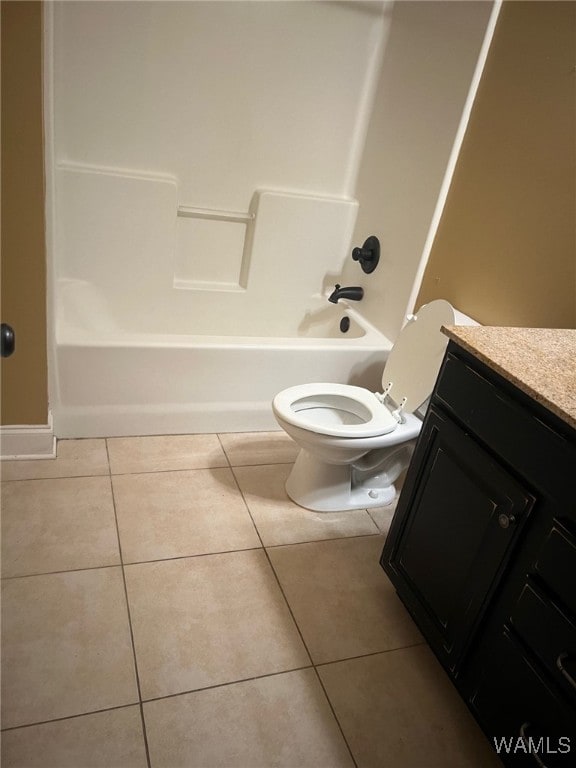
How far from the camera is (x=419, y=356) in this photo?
75.4 inches

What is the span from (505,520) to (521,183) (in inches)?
46.7

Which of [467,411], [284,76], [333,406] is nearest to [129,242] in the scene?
[284,76]

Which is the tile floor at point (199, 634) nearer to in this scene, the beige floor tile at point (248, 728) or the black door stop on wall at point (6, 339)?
the beige floor tile at point (248, 728)

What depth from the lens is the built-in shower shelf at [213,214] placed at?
8.11 feet

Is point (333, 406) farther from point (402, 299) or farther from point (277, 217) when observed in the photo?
point (277, 217)

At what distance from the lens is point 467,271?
6.53 feet

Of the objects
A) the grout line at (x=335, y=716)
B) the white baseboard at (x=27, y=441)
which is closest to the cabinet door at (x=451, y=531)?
the grout line at (x=335, y=716)

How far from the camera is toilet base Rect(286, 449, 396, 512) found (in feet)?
6.33

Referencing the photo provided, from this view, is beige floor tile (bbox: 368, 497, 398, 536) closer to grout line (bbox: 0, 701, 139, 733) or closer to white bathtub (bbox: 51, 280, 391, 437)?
white bathtub (bbox: 51, 280, 391, 437)

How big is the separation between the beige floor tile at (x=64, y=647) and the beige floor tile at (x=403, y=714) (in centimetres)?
53

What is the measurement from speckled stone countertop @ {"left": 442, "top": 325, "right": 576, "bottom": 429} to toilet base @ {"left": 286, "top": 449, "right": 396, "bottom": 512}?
2.67ft

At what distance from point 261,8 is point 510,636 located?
2.43 m

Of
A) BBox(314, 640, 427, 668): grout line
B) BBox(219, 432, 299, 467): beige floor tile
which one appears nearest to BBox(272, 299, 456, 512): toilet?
BBox(219, 432, 299, 467): beige floor tile

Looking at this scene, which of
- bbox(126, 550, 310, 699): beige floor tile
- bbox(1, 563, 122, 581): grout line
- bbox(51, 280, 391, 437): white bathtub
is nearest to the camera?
bbox(126, 550, 310, 699): beige floor tile
